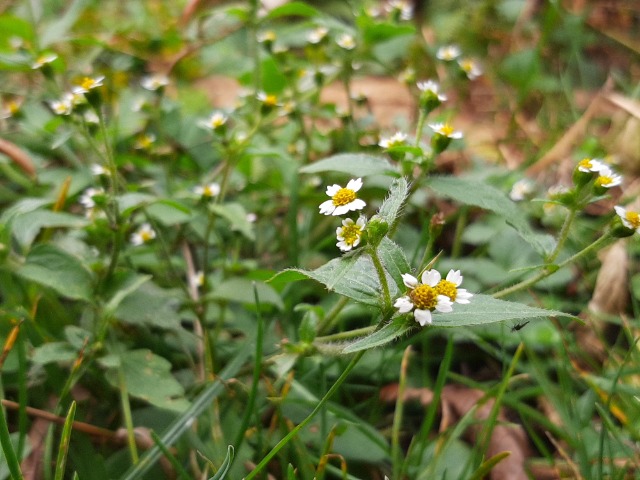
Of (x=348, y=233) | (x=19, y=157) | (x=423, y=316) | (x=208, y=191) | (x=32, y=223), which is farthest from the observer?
(x=19, y=157)

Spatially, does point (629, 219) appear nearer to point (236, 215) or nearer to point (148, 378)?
point (236, 215)

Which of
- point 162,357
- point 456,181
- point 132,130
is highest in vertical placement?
point 456,181

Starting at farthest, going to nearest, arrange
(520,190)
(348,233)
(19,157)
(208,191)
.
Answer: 1. (520,190)
2. (19,157)
3. (208,191)
4. (348,233)

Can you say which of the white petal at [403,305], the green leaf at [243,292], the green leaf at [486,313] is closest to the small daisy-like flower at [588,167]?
the green leaf at [486,313]

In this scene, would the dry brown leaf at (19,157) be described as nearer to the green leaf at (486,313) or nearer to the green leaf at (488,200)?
the green leaf at (488,200)

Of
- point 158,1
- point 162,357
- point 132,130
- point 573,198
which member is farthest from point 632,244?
point 158,1

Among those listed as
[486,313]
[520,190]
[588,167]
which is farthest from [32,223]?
[520,190]

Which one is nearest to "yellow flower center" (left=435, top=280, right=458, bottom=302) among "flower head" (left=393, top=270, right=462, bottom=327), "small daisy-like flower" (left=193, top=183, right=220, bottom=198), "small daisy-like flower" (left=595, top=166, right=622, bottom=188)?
"flower head" (left=393, top=270, right=462, bottom=327)

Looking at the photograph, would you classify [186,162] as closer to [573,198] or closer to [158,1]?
[573,198]
